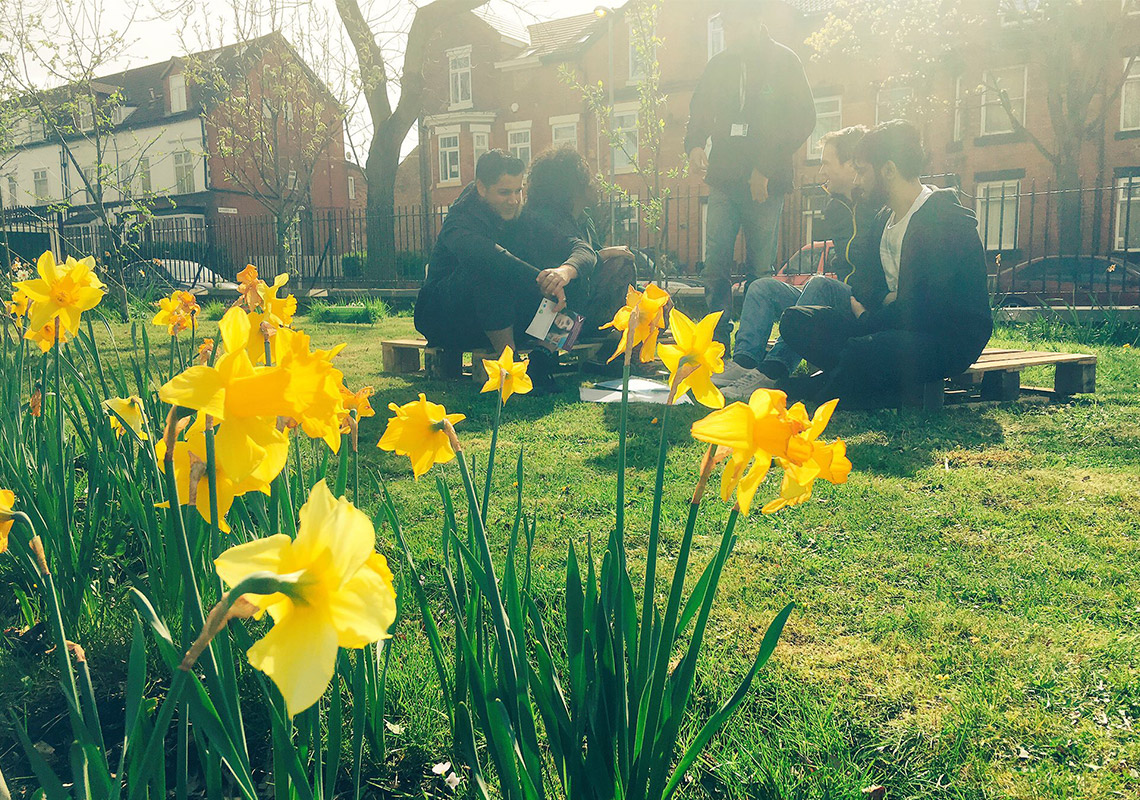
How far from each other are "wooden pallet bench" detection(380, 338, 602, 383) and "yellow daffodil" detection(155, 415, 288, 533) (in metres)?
3.98

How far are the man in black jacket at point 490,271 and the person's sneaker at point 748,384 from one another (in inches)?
39.3

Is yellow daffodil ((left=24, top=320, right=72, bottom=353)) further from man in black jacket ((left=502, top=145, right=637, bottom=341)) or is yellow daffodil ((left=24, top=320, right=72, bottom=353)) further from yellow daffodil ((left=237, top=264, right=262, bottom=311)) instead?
man in black jacket ((left=502, top=145, right=637, bottom=341))

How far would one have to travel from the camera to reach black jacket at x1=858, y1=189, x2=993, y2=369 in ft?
12.2

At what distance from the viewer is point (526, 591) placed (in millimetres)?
1159

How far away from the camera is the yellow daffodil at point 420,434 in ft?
3.49

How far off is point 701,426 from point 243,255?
19950 mm

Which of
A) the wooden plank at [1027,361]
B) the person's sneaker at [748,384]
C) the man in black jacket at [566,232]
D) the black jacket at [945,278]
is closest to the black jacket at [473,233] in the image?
the man in black jacket at [566,232]

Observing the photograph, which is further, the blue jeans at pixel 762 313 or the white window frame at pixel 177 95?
the white window frame at pixel 177 95

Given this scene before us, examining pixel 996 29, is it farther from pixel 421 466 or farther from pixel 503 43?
pixel 421 466

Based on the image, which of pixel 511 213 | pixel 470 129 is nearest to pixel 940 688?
pixel 511 213

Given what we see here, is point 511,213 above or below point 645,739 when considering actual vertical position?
above

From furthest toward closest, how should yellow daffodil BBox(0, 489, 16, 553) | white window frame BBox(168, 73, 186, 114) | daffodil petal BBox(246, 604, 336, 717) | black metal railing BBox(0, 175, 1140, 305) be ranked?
white window frame BBox(168, 73, 186, 114), black metal railing BBox(0, 175, 1140, 305), yellow daffodil BBox(0, 489, 16, 553), daffodil petal BBox(246, 604, 336, 717)

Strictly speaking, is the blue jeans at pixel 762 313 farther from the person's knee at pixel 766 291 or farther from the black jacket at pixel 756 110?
the black jacket at pixel 756 110

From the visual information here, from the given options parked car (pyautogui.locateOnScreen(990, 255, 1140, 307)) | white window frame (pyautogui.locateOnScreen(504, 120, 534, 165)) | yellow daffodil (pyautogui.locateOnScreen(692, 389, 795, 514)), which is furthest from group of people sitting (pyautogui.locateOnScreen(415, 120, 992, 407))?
white window frame (pyautogui.locateOnScreen(504, 120, 534, 165))
